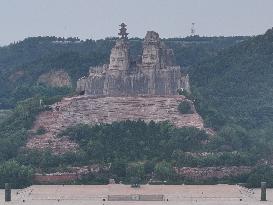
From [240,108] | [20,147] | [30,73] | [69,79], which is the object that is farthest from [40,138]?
[30,73]

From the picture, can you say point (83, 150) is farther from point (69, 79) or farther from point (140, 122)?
point (69, 79)

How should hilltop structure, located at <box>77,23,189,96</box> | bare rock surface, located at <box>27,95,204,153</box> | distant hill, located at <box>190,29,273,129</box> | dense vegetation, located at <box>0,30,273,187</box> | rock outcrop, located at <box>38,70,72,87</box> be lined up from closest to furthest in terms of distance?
dense vegetation, located at <box>0,30,273,187</box>, bare rock surface, located at <box>27,95,204,153</box>, hilltop structure, located at <box>77,23,189,96</box>, distant hill, located at <box>190,29,273,129</box>, rock outcrop, located at <box>38,70,72,87</box>

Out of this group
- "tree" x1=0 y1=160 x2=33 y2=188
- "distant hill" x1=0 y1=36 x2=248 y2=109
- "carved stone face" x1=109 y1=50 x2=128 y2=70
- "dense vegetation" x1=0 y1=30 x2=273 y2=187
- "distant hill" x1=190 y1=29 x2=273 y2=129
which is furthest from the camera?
"distant hill" x1=0 y1=36 x2=248 y2=109

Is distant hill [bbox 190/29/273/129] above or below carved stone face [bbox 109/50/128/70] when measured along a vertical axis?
below

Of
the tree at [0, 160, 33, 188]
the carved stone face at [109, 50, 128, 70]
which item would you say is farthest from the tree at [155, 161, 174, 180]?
the carved stone face at [109, 50, 128, 70]

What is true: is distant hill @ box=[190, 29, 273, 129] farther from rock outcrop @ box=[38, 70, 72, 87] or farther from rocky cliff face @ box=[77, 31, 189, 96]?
rock outcrop @ box=[38, 70, 72, 87]

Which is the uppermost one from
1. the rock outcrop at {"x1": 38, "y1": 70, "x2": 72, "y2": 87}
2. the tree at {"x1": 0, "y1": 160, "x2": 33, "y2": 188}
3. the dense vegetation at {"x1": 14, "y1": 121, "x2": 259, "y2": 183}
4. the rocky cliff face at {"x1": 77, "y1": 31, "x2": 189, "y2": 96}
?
the rocky cliff face at {"x1": 77, "y1": 31, "x2": 189, "y2": 96}
